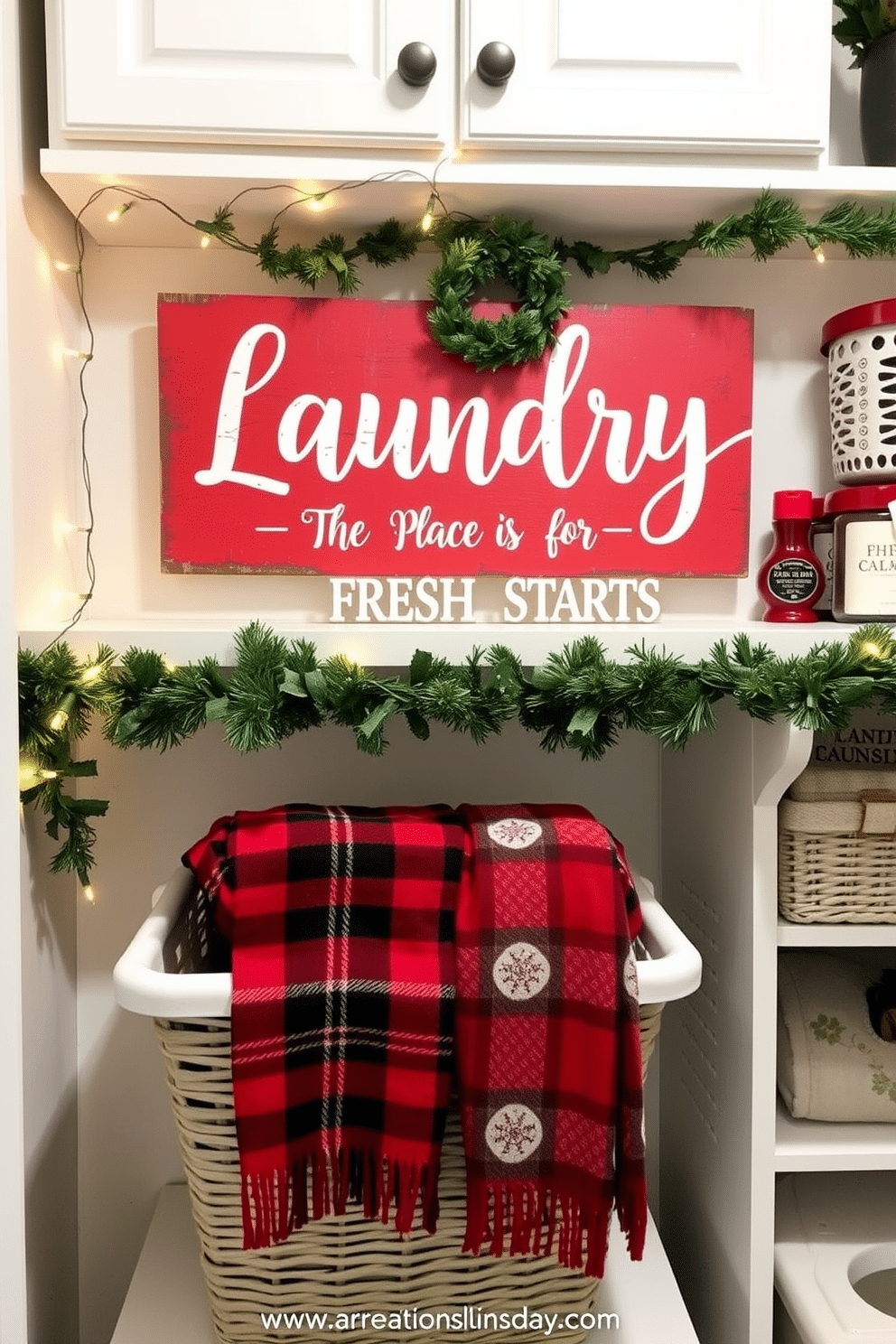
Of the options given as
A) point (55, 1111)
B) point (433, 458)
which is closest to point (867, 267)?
point (433, 458)

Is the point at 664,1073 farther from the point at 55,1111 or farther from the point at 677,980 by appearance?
the point at 55,1111

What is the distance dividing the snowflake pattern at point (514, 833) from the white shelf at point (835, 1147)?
477 millimetres

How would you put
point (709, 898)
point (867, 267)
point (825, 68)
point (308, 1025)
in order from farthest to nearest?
point (867, 267)
point (709, 898)
point (825, 68)
point (308, 1025)

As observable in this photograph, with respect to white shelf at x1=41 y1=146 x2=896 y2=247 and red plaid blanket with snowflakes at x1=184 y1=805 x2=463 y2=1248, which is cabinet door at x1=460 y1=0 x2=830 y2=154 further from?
red plaid blanket with snowflakes at x1=184 y1=805 x2=463 y2=1248

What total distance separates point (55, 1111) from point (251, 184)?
112cm

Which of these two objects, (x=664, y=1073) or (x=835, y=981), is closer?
(x=835, y=981)

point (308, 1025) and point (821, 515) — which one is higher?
point (821, 515)

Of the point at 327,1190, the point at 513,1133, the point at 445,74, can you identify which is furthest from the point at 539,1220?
the point at 445,74

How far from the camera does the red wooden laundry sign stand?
119 centimetres

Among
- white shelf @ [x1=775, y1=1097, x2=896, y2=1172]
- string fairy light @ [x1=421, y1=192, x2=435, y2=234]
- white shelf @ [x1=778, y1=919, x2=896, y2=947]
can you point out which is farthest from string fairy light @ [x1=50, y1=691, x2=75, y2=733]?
white shelf @ [x1=775, y1=1097, x2=896, y2=1172]

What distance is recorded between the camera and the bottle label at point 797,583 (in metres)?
1.24

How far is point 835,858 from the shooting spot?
41.6 inches

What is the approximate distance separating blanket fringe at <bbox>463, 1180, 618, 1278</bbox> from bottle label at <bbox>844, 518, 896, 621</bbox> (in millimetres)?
692

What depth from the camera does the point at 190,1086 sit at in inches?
34.9
